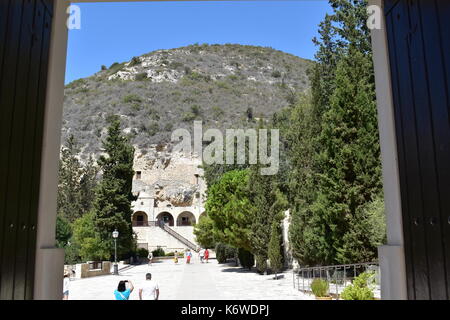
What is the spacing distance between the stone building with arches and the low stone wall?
17.9 metres

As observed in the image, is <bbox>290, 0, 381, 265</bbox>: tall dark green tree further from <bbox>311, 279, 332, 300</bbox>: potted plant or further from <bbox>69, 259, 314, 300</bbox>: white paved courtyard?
<bbox>311, 279, 332, 300</bbox>: potted plant

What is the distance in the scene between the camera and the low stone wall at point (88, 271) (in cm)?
2328

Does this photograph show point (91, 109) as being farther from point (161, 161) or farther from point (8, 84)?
point (8, 84)

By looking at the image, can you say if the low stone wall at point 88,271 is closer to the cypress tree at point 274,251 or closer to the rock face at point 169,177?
the cypress tree at point 274,251

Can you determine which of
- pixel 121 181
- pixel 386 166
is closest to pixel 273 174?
pixel 121 181

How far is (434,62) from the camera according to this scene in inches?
90.7

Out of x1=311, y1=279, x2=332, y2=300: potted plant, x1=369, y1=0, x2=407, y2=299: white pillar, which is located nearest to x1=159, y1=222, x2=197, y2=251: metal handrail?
x1=311, y1=279, x2=332, y2=300: potted plant

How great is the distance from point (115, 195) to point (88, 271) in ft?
29.0

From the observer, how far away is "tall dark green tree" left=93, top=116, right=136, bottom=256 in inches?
1211

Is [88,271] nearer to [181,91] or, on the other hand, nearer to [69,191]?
[69,191]

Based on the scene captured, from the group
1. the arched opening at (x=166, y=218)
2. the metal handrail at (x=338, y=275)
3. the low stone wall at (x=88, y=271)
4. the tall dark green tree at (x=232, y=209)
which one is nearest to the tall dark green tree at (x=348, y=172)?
the metal handrail at (x=338, y=275)

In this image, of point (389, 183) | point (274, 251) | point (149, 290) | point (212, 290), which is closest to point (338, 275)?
point (212, 290)

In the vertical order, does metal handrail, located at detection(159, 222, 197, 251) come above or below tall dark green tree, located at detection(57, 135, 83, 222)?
below

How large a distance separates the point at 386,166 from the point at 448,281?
3.48 ft
